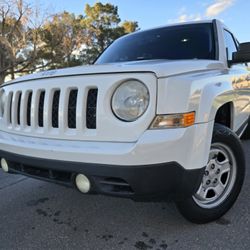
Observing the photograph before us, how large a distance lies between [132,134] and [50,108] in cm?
74

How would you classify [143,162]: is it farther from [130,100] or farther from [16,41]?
[16,41]

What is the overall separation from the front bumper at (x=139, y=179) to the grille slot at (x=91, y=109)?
29 centimetres

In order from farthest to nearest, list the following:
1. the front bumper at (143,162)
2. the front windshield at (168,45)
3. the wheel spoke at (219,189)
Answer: the front windshield at (168,45), the wheel spoke at (219,189), the front bumper at (143,162)

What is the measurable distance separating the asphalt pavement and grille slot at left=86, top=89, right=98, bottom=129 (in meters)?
0.90

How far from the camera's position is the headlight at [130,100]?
2.22 m

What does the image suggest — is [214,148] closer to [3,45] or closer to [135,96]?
[135,96]

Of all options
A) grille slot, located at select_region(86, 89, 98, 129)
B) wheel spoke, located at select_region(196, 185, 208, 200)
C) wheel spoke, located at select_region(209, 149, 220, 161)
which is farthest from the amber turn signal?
wheel spoke, located at select_region(196, 185, 208, 200)

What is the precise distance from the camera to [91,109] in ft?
7.71

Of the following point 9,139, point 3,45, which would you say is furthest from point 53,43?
point 9,139

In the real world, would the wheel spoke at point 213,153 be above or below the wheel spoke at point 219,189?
above

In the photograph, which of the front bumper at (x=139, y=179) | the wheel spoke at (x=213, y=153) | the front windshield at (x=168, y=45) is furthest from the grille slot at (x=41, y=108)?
the wheel spoke at (x=213, y=153)

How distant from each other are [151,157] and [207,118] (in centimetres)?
52

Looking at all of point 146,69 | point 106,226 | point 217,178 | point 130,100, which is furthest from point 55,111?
point 217,178

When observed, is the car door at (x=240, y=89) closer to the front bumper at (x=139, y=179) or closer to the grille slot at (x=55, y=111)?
the front bumper at (x=139, y=179)
